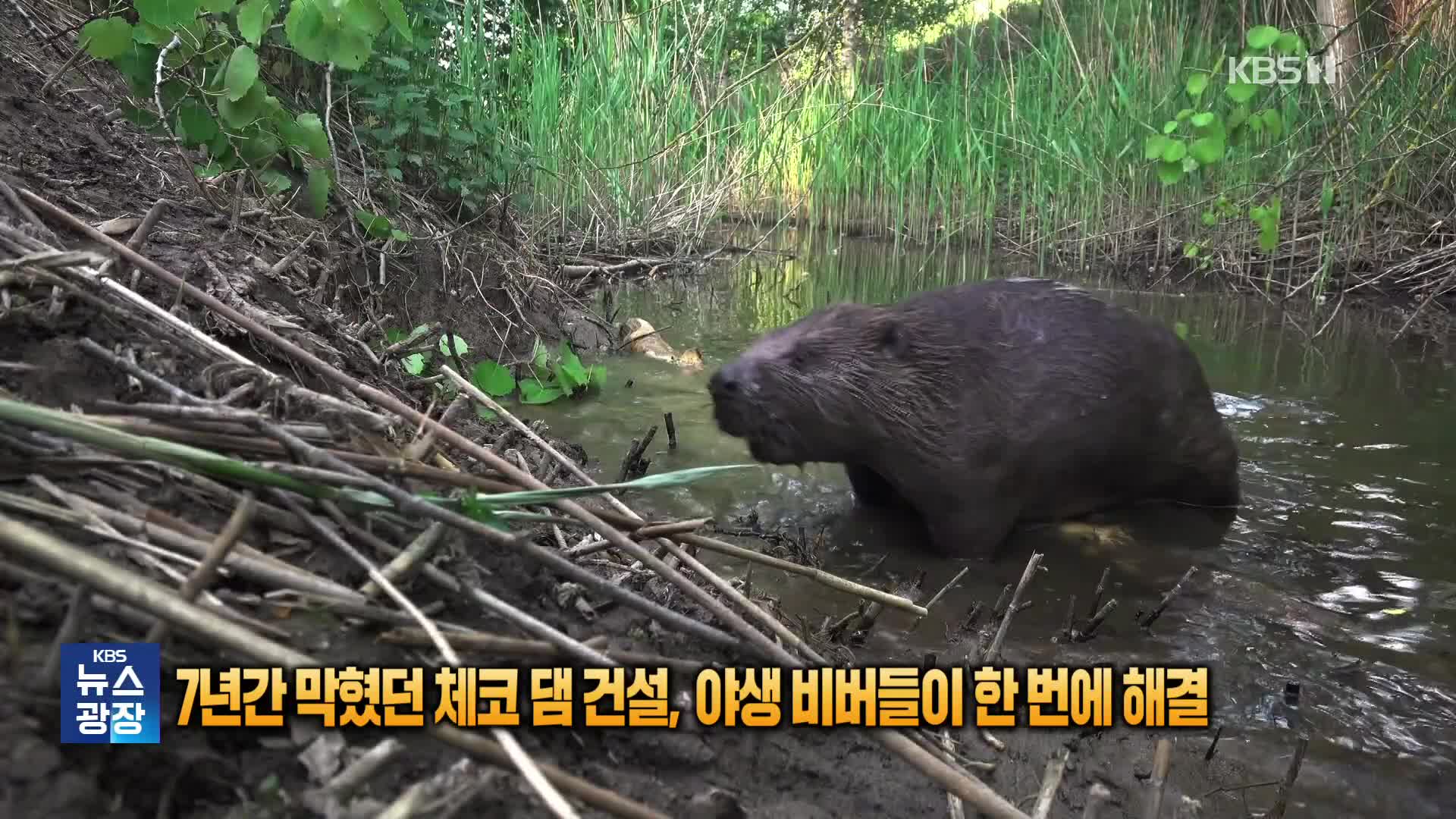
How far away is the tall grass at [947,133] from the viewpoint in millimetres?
6242

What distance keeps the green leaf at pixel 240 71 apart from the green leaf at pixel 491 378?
1189 mm

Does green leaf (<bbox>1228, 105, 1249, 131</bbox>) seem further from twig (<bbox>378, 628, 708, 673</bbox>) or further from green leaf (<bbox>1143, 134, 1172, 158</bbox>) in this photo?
twig (<bbox>378, 628, 708, 673</bbox>)

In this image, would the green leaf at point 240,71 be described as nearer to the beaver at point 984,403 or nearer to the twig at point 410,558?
the beaver at point 984,403

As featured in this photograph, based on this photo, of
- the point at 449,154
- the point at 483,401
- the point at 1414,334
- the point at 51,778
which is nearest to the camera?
the point at 51,778

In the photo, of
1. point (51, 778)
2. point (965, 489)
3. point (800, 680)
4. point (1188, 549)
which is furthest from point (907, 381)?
point (51, 778)

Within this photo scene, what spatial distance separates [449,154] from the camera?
15.1 ft

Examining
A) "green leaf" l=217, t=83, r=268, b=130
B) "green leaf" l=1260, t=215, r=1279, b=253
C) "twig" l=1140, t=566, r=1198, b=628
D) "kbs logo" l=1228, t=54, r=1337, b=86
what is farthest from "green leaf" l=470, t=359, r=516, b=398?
"green leaf" l=1260, t=215, r=1279, b=253

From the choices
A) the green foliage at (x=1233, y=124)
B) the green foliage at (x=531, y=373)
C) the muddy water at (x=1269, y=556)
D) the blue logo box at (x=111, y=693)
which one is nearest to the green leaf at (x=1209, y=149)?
the green foliage at (x=1233, y=124)

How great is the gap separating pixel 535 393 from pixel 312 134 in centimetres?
139

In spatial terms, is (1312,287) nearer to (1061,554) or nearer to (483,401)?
(1061,554)

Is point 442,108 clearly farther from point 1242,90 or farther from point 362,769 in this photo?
point 362,769

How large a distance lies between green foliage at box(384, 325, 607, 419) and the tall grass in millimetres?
2002

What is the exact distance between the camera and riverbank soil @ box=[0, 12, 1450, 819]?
1030 millimetres

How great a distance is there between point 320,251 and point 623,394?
142 cm
